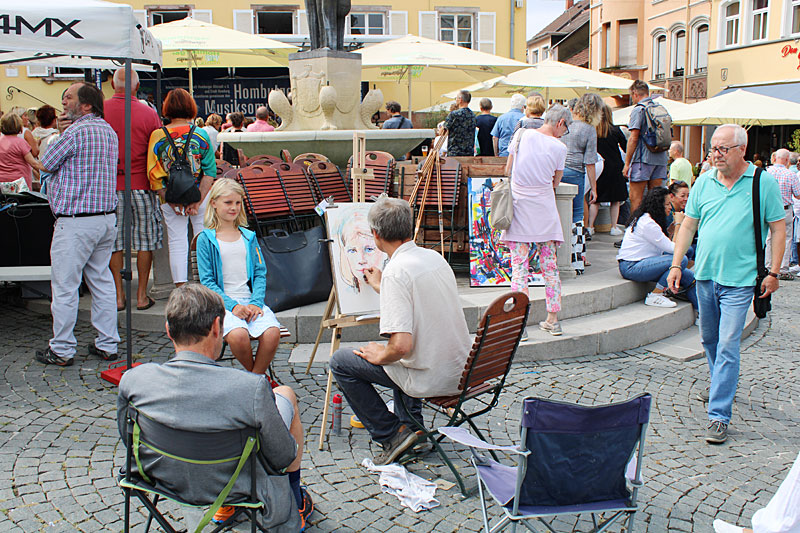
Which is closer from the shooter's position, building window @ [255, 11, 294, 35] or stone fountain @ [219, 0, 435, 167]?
stone fountain @ [219, 0, 435, 167]

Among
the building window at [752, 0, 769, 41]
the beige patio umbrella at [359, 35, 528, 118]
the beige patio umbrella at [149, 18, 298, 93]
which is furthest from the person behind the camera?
the building window at [752, 0, 769, 41]

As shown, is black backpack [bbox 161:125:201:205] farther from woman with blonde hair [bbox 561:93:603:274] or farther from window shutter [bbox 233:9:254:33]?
window shutter [bbox 233:9:254:33]

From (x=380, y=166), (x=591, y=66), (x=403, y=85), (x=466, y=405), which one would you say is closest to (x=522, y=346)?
(x=466, y=405)

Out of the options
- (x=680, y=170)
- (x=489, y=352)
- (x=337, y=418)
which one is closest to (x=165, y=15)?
(x=680, y=170)

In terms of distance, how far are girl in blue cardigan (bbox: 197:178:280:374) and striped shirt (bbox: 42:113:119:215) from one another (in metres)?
1.09

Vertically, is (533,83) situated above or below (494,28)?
below

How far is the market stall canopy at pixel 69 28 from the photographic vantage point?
4730mm

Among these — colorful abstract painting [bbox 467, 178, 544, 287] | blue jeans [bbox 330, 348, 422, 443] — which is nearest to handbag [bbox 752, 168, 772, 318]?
blue jeans [bbox 330, 348, 422, 443]

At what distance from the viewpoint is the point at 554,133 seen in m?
5.94

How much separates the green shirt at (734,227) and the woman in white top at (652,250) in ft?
8.03

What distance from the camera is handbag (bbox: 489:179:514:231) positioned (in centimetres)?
589

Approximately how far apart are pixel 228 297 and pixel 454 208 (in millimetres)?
3121

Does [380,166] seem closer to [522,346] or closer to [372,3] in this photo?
[522,346]

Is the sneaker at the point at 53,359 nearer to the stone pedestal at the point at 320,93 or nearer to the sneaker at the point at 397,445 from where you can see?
the sneaker at the point at 397,445
